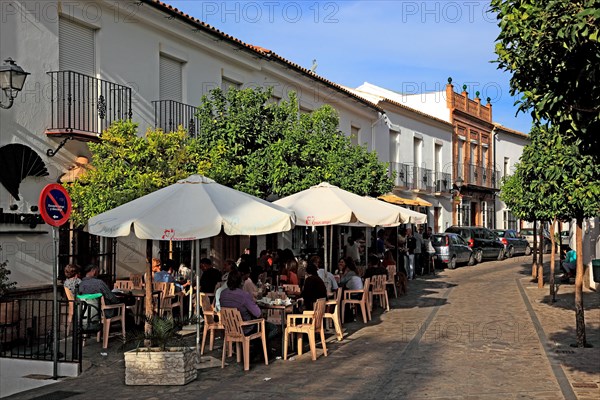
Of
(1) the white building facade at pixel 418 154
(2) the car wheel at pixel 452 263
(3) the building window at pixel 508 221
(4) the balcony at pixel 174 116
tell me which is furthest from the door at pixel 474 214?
(4) the balcony at pixel 174 116

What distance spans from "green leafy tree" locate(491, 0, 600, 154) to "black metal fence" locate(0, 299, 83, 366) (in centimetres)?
655

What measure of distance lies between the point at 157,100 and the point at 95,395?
9.23 meters

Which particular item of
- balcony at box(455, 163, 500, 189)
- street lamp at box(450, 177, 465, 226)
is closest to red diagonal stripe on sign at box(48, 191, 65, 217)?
street lamp at box(450, 177, 465, 226)

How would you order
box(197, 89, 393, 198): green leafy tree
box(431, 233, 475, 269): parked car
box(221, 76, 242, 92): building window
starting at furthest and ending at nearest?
box(431, 233, 475, 269): parked car → box(221, 76, 242, 92): building window → box(197, 89, 393, 198): green leafy tree

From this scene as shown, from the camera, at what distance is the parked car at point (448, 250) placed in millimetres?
27094

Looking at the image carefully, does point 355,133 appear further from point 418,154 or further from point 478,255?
point 478,255

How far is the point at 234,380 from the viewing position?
8.67 metres

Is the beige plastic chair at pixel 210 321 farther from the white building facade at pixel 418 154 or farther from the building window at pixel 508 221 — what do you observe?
the building window at pixel 508 221

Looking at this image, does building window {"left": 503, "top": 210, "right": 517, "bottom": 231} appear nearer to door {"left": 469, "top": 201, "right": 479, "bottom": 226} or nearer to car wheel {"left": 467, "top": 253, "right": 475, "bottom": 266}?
door {"left": 469, "top": 201, "right": 479, "bottom": 226}

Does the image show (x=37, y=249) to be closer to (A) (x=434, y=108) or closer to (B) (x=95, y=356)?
(B) (x=95, y=356)

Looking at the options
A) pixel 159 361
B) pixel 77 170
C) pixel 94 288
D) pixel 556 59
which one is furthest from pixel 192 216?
pixel 556 59

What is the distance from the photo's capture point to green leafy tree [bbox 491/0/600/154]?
4.82m

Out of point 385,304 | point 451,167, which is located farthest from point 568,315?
point 451,167

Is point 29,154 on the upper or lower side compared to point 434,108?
lower
